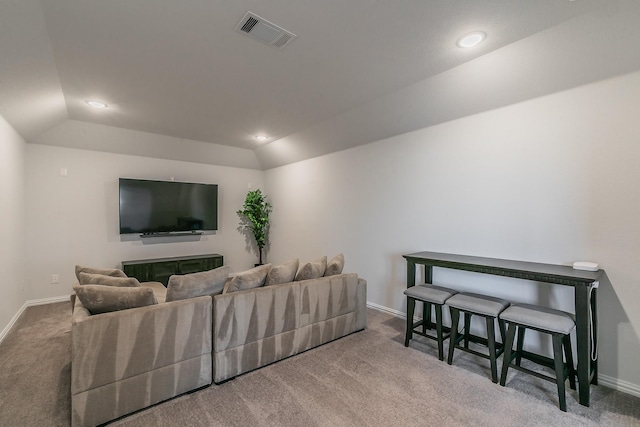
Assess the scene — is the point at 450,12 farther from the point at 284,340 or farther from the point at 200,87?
the point at 284,340

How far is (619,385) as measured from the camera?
87.9 inches

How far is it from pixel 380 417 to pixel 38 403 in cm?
239

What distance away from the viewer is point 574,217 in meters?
2.46

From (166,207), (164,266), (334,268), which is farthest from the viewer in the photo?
(166,207)

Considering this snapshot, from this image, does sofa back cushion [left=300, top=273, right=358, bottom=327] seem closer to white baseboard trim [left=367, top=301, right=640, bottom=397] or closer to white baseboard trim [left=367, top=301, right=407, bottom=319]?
white baseboard trim [left=367, top=301, right=407, bottom=319]

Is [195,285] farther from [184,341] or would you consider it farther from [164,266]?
[164,266]

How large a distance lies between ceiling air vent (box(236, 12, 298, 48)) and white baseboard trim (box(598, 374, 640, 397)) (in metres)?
3.70

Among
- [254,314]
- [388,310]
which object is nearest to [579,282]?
[388,310]

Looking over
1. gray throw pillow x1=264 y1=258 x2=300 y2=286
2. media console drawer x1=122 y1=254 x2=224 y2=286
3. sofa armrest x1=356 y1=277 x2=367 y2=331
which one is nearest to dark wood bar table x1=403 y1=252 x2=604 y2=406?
sofa armrest x1=356 y1=277 x2=367 y2=331

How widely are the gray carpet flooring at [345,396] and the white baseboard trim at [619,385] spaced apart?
0.06 m

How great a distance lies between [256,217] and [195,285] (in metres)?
4.04

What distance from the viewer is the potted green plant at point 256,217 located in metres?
6.20

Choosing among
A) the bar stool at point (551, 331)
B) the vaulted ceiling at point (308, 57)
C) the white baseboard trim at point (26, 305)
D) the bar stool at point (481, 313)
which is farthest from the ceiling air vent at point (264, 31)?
the white baseboard trim at point (26, 305)

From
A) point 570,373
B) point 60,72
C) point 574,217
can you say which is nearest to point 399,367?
point 570,373
